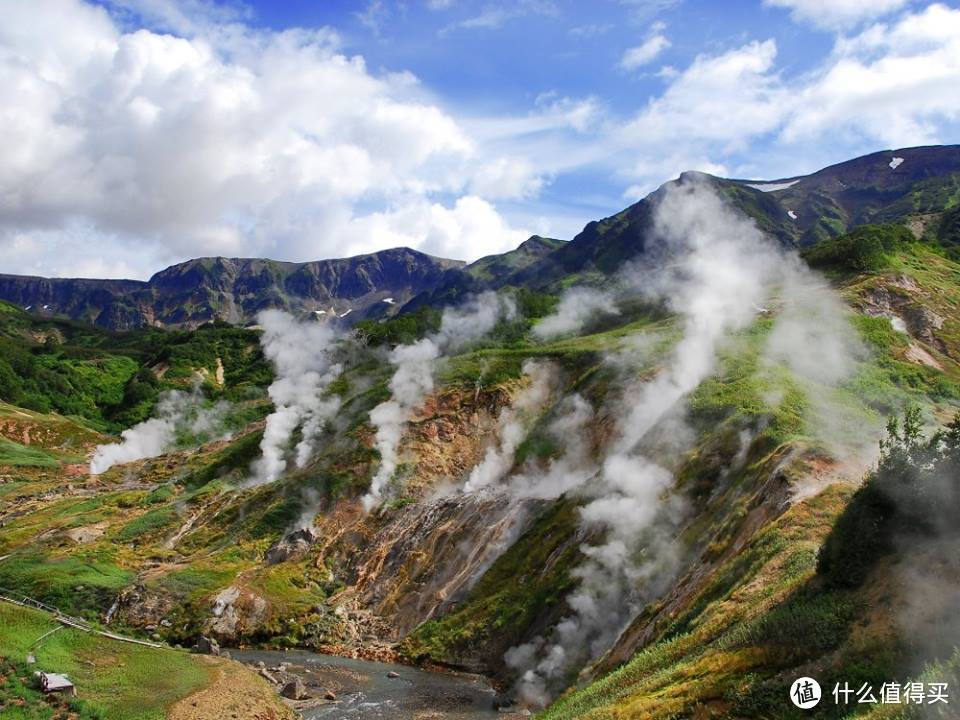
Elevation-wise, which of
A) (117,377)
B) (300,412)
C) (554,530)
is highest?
(117,377)

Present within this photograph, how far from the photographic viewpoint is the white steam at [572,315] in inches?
4358

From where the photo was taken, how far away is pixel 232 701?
35.1 metres

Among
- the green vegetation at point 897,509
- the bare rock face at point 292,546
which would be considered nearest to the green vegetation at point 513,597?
the bare rock face at point 292,546

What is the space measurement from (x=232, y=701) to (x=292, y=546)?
27.8 metres

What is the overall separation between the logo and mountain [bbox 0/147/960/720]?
0.26 metres

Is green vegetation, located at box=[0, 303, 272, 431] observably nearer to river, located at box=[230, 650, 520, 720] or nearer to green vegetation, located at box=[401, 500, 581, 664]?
river, located at box=[230, 650, 520, 720]

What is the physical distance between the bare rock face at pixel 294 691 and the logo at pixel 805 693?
28904 mm

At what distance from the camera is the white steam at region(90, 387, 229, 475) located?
112000 mm

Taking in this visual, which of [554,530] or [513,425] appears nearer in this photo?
[554,530]

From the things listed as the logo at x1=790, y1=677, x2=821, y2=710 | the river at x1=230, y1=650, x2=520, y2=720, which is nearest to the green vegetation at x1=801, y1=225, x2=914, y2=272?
the river at x1=230, y1=650, x2=520, y2=720

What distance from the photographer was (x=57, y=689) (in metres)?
30.8

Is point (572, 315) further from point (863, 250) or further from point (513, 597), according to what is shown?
point (513, 597)

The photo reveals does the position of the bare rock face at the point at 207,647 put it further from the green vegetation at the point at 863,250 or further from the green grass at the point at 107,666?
the green vegetation at the point at 863,250

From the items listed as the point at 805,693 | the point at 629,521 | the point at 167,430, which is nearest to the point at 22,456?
the point at 167,430
